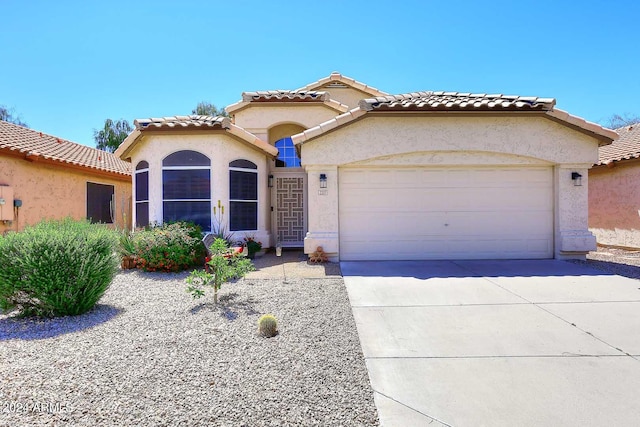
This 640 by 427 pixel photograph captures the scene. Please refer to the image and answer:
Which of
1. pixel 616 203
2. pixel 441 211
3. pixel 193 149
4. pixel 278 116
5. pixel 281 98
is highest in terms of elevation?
pixel 281 98

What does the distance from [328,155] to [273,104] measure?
5.78 metres

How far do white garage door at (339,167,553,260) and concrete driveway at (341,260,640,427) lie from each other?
2.32 meters

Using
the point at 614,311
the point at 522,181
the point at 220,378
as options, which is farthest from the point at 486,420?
the point at 522,181

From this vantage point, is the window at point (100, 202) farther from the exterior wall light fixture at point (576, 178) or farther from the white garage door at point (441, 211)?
the exterior wall light fixture at point (576, 178)

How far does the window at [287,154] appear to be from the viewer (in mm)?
14891

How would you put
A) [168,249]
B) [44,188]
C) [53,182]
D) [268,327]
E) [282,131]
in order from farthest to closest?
1. [282,131]
2. [53,182]
3. [44,188]
4. [168,249]
5. [268,327]

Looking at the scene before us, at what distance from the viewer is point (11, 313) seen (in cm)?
604

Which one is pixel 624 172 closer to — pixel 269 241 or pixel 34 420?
pixel 269 241

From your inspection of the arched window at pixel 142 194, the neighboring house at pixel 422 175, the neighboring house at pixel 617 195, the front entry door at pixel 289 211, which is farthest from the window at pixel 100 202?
the neighboring house at pixel 617 195

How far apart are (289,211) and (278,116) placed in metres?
4.29

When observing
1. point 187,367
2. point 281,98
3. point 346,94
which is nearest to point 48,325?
point 187,367

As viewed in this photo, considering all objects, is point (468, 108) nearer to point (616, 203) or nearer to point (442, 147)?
point (442, 147)

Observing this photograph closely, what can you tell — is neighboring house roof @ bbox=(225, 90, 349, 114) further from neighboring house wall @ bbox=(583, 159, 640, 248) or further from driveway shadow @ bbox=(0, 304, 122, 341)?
neighboring house wall @ bbox=(583, 159, 640, 248)

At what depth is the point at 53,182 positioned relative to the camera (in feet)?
46.9
